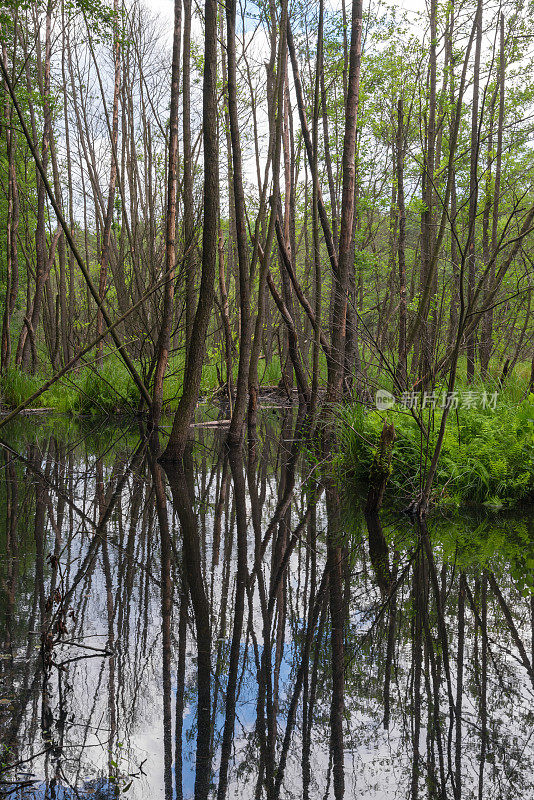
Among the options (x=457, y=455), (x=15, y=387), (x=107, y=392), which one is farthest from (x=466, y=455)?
(x=15, y=387)

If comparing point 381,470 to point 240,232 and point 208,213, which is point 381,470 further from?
point 240,232

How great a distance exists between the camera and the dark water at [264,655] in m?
2.12

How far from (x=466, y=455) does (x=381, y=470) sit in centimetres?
95

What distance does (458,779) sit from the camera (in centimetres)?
209

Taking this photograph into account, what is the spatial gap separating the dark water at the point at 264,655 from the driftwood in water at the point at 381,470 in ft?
0.88

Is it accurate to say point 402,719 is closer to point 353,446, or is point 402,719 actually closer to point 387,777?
point 387,777

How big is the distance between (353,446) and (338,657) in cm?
414

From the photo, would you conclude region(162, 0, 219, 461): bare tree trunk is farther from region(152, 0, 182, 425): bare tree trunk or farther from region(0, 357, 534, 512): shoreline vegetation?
region(0, 357, 534, 512): shoreline vegetation

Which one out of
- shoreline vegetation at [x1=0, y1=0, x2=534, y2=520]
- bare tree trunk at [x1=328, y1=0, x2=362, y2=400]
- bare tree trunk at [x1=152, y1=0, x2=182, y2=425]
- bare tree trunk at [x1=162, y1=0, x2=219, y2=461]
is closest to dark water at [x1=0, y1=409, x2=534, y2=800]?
shoreline vegetation at [x1=0, y1=0, x2=534, y2=520]

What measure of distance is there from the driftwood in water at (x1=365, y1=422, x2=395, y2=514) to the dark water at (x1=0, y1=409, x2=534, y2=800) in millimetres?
268

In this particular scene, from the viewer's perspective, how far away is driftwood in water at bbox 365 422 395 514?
591cm

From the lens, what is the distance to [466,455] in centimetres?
635

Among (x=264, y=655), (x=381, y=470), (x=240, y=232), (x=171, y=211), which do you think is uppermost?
(x=171, y=211)

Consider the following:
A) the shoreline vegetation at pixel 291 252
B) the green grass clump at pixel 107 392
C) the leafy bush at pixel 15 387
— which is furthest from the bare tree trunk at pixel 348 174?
the leafy bush at pixel 15 387
